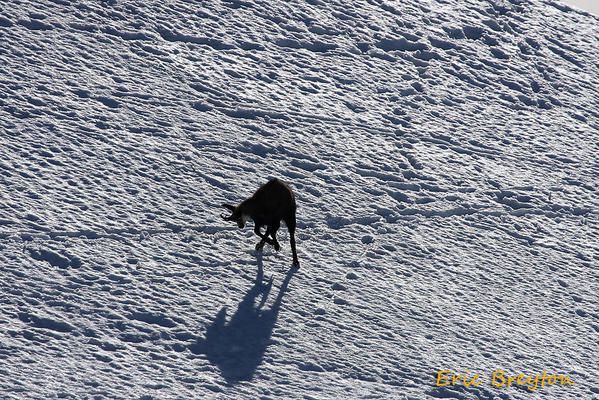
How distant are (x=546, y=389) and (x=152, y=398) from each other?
4.31 m

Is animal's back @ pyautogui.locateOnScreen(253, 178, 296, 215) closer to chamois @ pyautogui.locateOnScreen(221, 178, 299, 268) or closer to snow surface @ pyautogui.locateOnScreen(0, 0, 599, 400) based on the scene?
chamois @ pyautogui.locateOnScreen(221, 178, 299, 268)

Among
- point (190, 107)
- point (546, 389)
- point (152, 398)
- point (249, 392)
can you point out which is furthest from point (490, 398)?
point (190, 107)

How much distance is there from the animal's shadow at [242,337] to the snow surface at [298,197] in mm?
27

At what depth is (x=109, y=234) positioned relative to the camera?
1005cm

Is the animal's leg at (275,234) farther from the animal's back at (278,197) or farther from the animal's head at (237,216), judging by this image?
the animal's head at (237,216)

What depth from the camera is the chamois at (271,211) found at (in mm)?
9969

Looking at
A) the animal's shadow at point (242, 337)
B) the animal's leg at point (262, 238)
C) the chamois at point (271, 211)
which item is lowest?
the animal's shadow at point (242, 337)

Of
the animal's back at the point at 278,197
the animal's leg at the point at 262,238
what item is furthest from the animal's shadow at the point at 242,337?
the animal's back at the point at 278,197

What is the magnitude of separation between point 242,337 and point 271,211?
67.0 inches

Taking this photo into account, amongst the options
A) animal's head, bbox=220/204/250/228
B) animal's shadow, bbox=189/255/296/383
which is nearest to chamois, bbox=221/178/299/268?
animal's head, bbox=220/204/250/228

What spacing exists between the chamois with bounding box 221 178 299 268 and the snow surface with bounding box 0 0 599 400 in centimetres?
31

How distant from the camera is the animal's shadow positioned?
8.55 meters

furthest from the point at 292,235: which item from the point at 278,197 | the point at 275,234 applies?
the point at 278,197

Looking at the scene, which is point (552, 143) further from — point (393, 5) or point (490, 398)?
point (490, 398)
